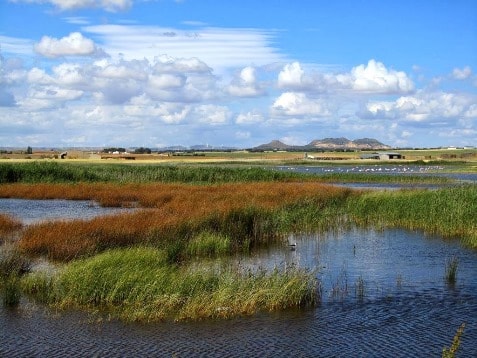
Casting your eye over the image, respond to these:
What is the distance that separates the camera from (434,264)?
74.2ft

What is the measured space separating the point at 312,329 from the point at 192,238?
9.58 metres

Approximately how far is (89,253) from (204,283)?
509 centimetres

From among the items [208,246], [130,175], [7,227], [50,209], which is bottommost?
[50,209]

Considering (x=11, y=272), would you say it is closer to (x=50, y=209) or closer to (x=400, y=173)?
(x=50, y=209)

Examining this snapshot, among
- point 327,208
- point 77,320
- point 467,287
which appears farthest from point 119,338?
point 327,208

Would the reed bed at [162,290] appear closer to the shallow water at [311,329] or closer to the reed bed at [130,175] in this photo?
the shallow water at [311,329]

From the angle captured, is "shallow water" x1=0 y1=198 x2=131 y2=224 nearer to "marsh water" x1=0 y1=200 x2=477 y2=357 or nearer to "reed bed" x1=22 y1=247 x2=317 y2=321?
"reed bed" x1=22 y1=247 x2=317 y2=321

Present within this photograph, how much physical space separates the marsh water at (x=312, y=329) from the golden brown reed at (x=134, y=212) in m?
5.08

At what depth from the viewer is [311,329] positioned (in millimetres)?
14773

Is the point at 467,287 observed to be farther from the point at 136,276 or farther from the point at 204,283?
the point at 136,276

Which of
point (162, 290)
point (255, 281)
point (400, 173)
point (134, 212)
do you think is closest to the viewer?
point (162, 290)

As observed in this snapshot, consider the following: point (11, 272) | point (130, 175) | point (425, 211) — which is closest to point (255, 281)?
point (11, 272)

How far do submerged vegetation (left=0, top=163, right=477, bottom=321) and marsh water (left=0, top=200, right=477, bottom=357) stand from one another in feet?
1.99

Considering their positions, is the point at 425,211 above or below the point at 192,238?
above
